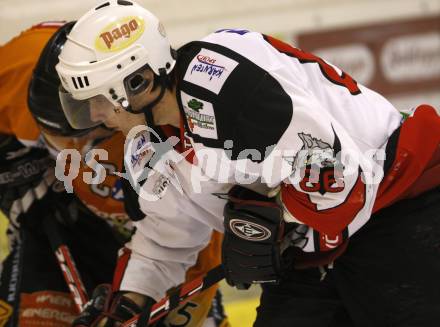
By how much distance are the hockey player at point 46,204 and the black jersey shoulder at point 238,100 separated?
0.57 metres

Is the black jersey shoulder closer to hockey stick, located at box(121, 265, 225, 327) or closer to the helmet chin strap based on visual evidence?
the helmet chin strap

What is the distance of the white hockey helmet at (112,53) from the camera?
84.7 inches

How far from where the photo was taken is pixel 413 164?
2174 millimetres

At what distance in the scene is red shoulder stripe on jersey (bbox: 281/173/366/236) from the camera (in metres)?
2.09

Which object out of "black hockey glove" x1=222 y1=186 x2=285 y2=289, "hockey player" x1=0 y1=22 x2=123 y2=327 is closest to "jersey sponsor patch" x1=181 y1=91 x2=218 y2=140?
"black hockey glove" x1=222 y1=186 x2=285 y2=289

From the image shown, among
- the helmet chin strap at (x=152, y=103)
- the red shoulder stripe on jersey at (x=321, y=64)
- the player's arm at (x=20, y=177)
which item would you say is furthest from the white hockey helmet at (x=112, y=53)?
the player's arm at (x=20, y=177)

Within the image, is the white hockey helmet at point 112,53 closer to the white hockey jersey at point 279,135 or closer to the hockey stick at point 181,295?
the white hockey jersey at point 279,135

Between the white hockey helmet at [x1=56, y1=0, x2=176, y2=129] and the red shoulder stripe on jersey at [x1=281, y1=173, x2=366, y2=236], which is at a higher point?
the white hockey helmet at [x1=56, y1=0, x2=176, y2=129]

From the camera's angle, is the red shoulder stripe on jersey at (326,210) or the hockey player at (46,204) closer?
the red shoulder stripe on jersey at (326,210)

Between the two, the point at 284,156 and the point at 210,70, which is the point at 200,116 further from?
the point at 284,156

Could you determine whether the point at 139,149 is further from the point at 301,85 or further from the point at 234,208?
the point at 301,85

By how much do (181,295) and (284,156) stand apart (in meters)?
0.67

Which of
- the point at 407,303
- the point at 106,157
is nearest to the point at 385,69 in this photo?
the point at 106,157

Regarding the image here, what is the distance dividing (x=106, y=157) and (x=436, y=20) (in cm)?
317
